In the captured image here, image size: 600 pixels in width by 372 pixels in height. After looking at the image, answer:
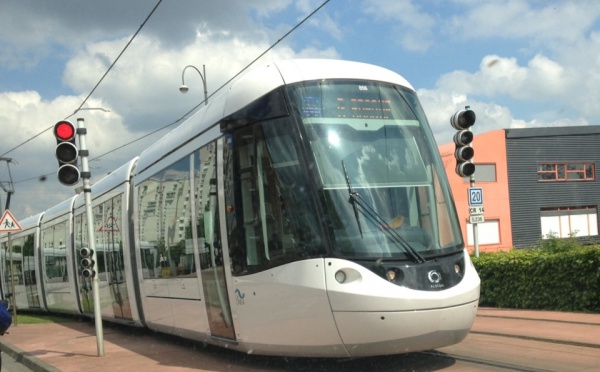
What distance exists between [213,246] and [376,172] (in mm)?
2282

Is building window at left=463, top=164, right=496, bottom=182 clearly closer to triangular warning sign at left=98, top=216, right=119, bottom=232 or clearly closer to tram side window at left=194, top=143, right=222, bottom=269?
triangular warning sign at left=98, top=216, right=119, bottom=232

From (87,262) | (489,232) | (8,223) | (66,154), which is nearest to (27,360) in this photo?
(87,262)

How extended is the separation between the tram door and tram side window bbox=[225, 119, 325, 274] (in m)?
0.34

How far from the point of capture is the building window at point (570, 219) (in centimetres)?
4378

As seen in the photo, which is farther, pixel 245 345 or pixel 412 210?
pixel 245 345

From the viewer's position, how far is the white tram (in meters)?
6.75

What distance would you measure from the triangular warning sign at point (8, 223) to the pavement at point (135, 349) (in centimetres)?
307

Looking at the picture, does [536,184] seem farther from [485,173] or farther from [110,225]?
[110,225]

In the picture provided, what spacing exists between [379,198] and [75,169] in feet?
17.4

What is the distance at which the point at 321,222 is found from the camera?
6910 millimetres

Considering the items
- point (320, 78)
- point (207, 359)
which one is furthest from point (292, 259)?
point (207, 359)

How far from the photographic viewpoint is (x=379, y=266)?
6719 mm

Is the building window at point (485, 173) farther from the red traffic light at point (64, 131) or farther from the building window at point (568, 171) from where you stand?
the red traffic light at point (64, 131)

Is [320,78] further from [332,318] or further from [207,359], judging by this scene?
[207,359]
